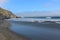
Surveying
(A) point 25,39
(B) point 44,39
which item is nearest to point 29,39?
(A) point 25,39

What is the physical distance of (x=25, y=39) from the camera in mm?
17516

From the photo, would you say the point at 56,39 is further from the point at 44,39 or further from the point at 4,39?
the point at 4,39

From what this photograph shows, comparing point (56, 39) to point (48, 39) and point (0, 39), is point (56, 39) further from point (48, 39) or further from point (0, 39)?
point (0, 39)

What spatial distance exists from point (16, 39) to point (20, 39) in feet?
1.67

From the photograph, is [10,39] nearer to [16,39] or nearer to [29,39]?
[16,39]

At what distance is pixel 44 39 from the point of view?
665 inches

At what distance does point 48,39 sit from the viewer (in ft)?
55.4

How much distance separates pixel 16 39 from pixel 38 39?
267cm

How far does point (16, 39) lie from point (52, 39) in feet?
14.2

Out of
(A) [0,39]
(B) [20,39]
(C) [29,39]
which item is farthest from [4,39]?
(C) [29,39]

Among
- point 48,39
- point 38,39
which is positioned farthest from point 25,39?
point 48,39

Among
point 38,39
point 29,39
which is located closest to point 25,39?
point 29,39

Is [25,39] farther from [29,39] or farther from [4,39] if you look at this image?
[4,39]

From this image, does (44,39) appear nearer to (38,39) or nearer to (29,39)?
(38,39)
